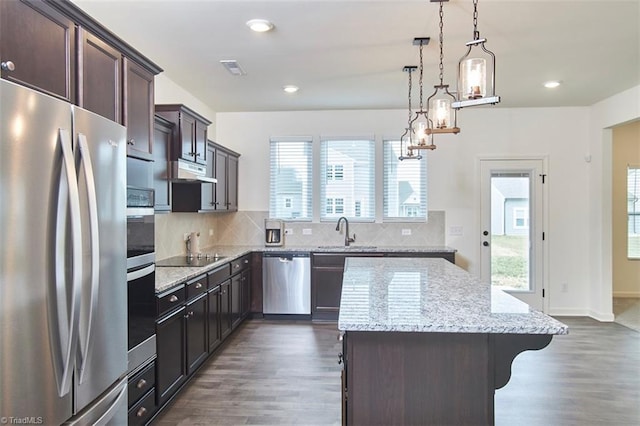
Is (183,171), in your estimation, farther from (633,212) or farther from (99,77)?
(633,212)

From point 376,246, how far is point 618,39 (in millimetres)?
3330

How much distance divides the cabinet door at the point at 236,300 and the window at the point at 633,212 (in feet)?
20.9

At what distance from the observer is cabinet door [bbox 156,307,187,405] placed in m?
2.47

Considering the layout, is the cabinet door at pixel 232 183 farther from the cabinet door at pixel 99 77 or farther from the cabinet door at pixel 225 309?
the cabinet door at pixel 99 77

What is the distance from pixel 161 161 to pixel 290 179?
8.40 feet

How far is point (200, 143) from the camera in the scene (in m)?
3.73

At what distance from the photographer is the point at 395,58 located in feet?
11.2

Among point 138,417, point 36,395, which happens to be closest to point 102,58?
point 36,395

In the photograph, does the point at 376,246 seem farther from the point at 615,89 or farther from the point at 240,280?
the point at 615,89

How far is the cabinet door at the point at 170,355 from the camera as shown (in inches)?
97.4

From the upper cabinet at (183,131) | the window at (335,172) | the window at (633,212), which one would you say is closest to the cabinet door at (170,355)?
the upper cabinet at (183,131)

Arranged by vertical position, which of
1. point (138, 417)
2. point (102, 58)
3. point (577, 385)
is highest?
point (102, 58)

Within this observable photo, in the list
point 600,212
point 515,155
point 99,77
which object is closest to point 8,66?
point 99,77

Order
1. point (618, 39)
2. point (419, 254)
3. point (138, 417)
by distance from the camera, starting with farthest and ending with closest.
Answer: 1. point (419, 254)
2. point (618, 39)
3. point (138, 417)
